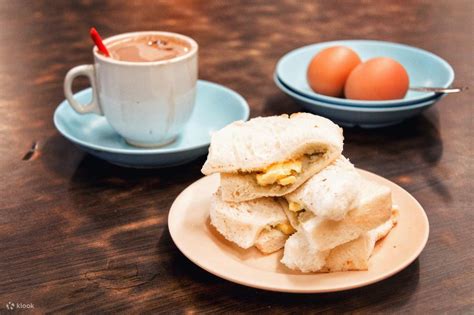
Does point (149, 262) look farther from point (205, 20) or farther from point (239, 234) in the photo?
point (205, 20)

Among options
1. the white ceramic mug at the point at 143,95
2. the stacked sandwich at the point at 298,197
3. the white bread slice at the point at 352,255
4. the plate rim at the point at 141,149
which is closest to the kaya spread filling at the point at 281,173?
the stacked sandwich at the point at 298,197

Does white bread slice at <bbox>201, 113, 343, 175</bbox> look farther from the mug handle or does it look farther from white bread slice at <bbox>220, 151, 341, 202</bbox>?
the mug handle

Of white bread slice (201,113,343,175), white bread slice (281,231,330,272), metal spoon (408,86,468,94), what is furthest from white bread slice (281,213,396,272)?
metal spoon (408,86,468,94)

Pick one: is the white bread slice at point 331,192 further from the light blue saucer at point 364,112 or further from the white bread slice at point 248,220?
the light blue saucer at point 364,112

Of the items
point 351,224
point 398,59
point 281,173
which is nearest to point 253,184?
point 281,173

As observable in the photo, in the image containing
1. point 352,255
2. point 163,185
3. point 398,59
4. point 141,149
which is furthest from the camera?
point 398,59

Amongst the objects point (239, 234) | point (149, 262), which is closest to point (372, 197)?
point (239, 234)

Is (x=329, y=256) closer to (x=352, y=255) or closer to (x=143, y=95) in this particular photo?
(x=352, y=255)

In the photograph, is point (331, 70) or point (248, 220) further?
point (331, 70)
